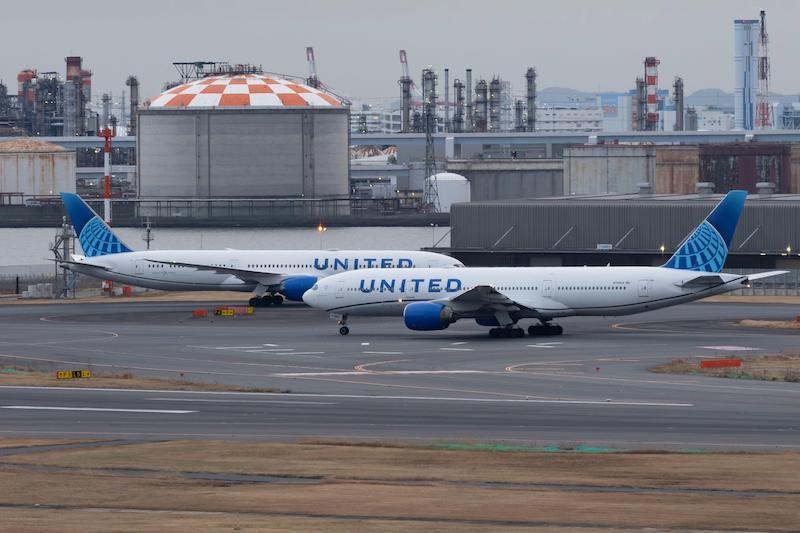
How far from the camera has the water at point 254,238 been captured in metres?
128

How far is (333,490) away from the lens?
3027 cm

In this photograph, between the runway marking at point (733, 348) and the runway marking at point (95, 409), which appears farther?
the runway marking at point (733, 348)

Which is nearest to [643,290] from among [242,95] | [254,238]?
[254,238]

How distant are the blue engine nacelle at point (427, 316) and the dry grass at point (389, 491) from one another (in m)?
31.5

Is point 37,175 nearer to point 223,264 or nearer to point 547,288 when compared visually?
point 223,264

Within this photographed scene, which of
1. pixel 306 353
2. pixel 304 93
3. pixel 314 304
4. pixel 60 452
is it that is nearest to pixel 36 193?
pixel 304 93

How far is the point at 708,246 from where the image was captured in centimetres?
7069

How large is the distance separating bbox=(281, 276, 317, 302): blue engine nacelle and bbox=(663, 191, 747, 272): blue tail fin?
25371 mm

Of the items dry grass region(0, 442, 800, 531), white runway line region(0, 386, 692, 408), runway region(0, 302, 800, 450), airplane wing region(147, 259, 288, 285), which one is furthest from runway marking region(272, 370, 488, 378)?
airplane wing region(147, 259, 288, 285)

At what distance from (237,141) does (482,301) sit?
68.8 metres

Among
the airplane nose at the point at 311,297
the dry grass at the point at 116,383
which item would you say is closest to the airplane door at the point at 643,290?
the airplane nose at the point at 311,297

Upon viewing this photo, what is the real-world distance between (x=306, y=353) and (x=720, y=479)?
34.1 metres

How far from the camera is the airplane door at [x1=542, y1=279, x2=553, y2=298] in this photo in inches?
2721

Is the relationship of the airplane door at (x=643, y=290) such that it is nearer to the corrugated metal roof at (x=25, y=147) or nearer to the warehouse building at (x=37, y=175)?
the warehouse building at (x=37, y=175)
